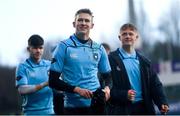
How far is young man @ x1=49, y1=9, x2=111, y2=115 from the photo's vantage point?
650 cm

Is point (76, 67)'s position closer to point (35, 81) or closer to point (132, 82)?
point (132, 82)

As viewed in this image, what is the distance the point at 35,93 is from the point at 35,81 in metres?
0.17

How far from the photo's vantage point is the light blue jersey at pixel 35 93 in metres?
8.18

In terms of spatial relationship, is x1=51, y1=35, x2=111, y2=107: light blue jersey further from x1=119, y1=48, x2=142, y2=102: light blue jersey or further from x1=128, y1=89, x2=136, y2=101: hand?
x1=119, y1=48, x2=142, y2=102: light blue jersey

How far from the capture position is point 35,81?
26.9 ft

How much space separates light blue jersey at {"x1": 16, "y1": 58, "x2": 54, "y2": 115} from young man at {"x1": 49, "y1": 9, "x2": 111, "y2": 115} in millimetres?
1621

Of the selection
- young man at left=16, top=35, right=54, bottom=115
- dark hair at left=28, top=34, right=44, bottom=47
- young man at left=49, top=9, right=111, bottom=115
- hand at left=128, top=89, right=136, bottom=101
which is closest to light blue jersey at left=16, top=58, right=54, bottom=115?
young man at left=16, top=35, right=54, bottom=115

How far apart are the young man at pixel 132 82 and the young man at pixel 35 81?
3.35 ft

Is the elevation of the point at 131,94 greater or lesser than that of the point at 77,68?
lesser

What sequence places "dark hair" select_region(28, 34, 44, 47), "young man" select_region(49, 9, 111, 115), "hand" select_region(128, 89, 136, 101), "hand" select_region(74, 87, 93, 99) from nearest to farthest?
"hand" select_region(74, 87, 93, 99)
"young man" select_region(49, 9, 111, 115)
"hand" select_region(128, 89, 136, 101)
"dark hair" select_region(28, 34, 44, 47)

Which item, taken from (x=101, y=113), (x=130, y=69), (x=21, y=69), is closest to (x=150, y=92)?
(x=130, y=69)

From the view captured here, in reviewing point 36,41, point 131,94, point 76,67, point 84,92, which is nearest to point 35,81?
point 36,41

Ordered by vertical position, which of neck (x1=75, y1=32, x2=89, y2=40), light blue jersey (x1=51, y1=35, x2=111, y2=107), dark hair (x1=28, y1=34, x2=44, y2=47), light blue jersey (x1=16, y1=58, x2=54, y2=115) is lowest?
light blue jersey (x1=16, y1=58, x2=54, y2=115)

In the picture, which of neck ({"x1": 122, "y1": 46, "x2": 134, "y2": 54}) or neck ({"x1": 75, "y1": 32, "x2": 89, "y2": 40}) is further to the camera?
neck ({"x1": 122, "y1": 46, "x2": 134, "y2": 54})
